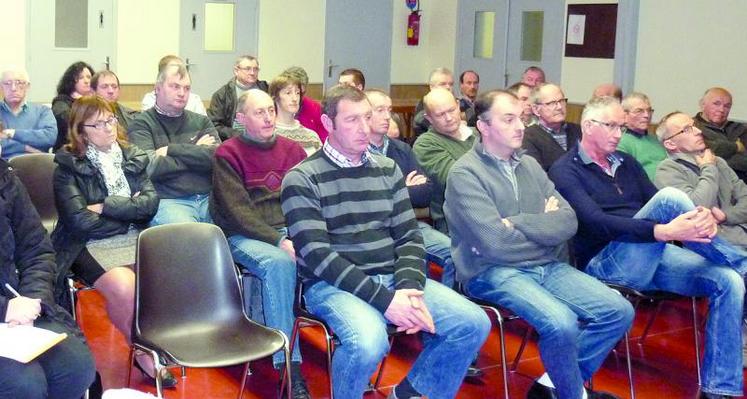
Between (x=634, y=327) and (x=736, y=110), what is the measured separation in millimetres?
2848

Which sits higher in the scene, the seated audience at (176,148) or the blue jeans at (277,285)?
the seated audience at (176,148)

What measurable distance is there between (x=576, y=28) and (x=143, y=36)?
4.02 meters

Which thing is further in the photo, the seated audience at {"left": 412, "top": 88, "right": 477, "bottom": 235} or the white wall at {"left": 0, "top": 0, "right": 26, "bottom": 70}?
the white wall at {"left": 0, "top": 0, "right": 26, "bottom": 70}

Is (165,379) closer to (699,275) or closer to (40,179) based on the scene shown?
(40,179)

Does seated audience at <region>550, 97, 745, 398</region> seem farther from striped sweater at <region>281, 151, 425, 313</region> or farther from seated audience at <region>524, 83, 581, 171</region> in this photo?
striped sweater at <region>281, 151, 425, 313</region>

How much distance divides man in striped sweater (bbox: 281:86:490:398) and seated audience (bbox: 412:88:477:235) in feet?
3.84

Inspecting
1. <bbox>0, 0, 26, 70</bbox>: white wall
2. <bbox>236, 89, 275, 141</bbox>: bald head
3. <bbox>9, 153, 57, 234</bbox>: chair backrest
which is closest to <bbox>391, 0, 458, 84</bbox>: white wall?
<bbox>0, 0, 26, 70</bbox>: white wall

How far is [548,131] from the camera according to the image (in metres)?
5.18

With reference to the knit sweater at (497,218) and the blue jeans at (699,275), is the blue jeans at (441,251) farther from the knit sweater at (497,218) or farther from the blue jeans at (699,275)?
the blue jeans at (699,275)

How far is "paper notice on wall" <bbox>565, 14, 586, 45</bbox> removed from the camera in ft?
28.2

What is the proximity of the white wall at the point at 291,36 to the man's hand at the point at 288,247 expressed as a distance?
18.2 feet

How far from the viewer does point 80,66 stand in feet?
20.0

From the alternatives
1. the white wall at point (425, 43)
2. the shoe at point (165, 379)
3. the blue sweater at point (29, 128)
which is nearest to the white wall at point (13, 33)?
the blue sweater at point (29, 128)

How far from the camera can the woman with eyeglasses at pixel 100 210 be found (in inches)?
143
